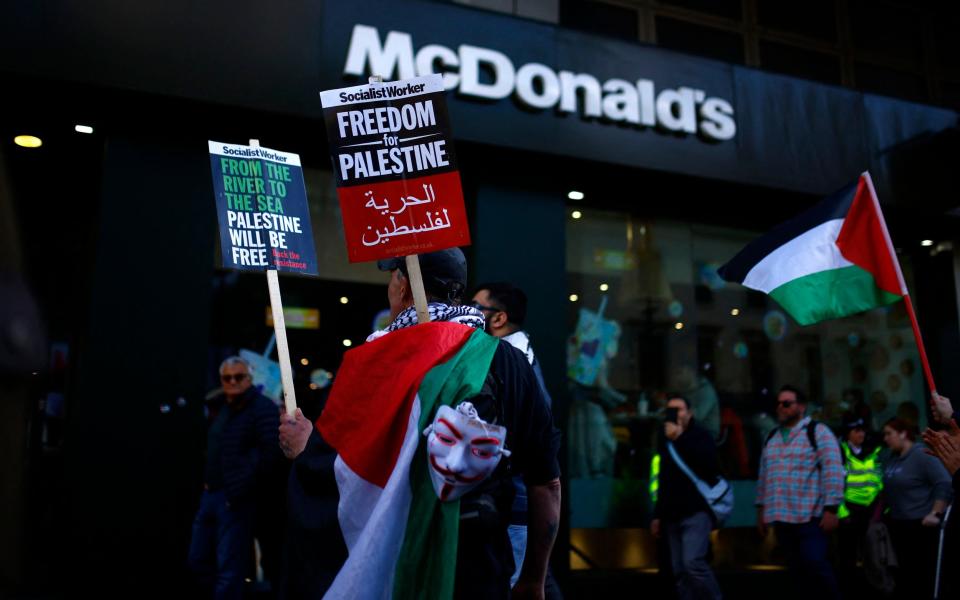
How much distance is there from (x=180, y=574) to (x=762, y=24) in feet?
30.2

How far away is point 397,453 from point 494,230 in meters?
5.68

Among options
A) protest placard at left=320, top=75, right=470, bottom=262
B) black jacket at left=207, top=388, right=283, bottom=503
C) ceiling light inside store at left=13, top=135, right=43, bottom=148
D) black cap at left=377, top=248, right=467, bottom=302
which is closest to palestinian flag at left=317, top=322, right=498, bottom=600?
black cap at left=377, top=248, right=467, bottom=302

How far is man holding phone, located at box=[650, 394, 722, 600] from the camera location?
24.3 ft

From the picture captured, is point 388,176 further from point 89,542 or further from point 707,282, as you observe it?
point 707,282

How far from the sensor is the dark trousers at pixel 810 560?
712cm

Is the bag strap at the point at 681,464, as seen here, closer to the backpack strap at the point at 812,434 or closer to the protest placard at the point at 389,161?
the backpack strap at the point at 812,434

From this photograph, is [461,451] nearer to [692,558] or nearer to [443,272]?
[443,272]

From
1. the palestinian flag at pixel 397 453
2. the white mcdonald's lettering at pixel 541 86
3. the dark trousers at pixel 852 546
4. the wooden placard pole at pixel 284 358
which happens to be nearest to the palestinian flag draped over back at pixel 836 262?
the palestinian flag at pixel 397 453

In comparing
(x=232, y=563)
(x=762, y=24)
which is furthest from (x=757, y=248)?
(x=762, y=24)

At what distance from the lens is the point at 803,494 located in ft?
24.3

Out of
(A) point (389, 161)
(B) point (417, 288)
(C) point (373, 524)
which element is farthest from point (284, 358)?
(C) point (373, 524)

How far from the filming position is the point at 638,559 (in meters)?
9.00

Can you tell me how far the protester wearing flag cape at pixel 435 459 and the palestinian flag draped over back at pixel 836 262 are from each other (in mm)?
2838

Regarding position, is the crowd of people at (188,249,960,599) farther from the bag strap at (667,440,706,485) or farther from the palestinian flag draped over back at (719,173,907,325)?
the palestinian flag draped over back at (719,173,907,325)
